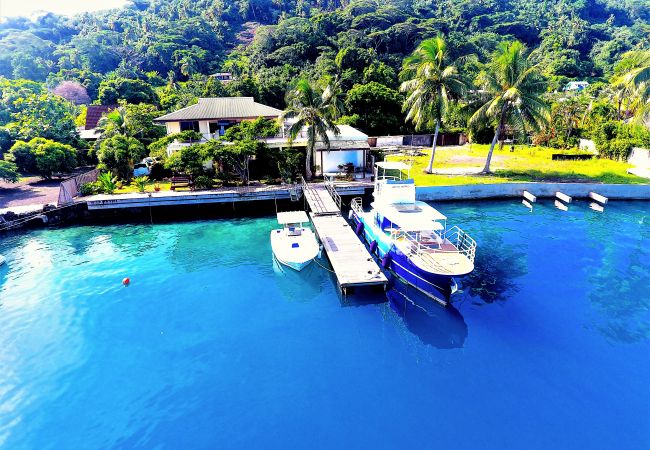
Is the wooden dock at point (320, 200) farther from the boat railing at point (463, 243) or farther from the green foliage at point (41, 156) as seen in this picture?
the green foliage at point (41, 156)

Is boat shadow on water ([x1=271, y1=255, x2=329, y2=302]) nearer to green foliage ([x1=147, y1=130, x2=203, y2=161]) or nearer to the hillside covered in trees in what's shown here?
green foliage ([x1=147, y1=130, x2=203, y2=161])

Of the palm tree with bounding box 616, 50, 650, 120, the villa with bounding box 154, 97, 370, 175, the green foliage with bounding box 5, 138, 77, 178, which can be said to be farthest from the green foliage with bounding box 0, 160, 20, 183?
the palm tree with bounding box 616, 50, 650, 120

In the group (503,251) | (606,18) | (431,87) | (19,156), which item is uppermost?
(606,18)

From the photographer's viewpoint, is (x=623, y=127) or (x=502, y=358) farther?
(x=623, y=127)

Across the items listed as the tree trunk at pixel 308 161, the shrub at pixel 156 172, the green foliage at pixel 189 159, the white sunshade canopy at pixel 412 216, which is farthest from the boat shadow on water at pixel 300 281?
the shrub at pixel 156 172

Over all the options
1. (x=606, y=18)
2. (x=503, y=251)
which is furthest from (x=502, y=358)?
Answer: (x=606, y=18)

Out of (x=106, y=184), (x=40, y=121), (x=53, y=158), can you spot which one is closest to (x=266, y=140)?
(x=106, y=184)

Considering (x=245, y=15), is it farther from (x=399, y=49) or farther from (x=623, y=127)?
(x=623, y=127)
